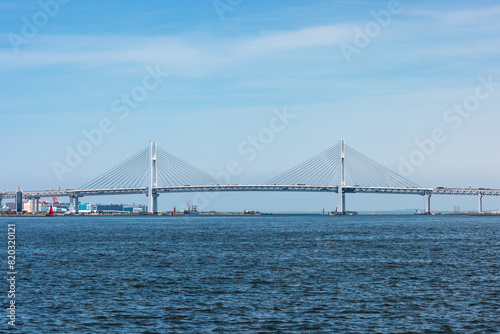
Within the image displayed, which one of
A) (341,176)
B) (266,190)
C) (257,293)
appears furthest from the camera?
(266,190)

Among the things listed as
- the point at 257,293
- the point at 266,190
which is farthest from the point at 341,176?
the point at 257,293

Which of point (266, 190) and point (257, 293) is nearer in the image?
point (257, 293)

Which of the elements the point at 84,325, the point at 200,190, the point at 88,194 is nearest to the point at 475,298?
the point at 84,325

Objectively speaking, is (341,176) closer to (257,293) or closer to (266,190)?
(266,190)

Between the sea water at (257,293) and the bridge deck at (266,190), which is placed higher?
the bridge deck at (266,190)

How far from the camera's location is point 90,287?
74.0 feet

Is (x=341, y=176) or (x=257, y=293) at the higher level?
(x=341, y=176)

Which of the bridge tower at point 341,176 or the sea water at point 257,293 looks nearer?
the sea water at point 257,293

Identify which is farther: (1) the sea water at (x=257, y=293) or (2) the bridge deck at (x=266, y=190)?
(2) the bridge deck at (x=266, y=190)

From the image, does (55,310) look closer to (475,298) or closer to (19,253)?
(475,298)

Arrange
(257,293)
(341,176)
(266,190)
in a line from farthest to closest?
(266,190) → (341,176) → (257,293)

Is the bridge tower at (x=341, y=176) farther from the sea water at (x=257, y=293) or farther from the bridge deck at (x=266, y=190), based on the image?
the sea water at (x=257, y=293)

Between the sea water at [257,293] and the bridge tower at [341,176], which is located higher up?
the bridge tower at [341,176]

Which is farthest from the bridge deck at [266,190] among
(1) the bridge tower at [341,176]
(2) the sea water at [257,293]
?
(2) the sea water at [257,293]
